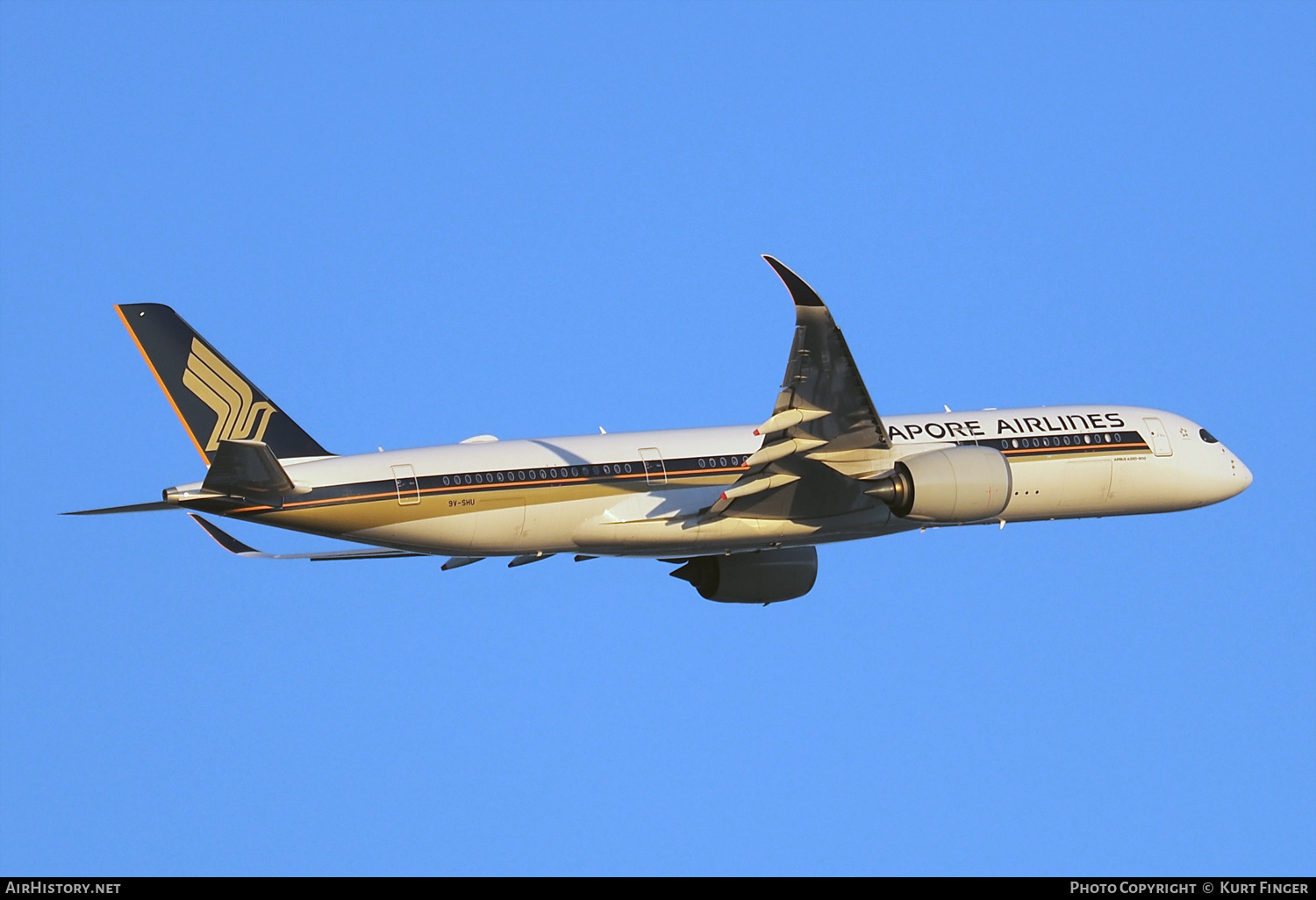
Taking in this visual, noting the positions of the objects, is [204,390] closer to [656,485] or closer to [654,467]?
[654,467]

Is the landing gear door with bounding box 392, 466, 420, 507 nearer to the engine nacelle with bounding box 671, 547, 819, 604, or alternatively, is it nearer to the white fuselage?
the white fuselage

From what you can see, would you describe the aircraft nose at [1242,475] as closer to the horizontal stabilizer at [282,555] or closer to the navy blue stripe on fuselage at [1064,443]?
the navy blue stripe on fuselage at [1064,443]

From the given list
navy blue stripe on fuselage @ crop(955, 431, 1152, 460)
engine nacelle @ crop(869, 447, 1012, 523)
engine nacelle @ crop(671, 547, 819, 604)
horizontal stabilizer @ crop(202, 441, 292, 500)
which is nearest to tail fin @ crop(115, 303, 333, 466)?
horizontal stabilizer @ crop(202, 441, 292, 500)

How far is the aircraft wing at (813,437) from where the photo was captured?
1216 inches

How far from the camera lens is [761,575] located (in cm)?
4081

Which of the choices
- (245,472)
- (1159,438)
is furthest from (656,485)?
(1159,438)

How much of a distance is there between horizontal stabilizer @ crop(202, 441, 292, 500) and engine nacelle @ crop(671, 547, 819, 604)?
12091 millimetres

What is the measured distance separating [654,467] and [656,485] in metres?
0.42

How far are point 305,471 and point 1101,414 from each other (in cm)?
1910

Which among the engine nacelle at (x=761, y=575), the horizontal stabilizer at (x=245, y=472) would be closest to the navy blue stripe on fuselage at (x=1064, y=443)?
the engine nacelle at (x=761, y=575)

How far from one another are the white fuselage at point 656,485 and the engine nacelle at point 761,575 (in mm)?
3555

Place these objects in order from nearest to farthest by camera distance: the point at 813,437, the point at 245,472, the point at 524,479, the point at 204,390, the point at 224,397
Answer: the point at 245,472 → the point at 813,437 → the point at 204,390 → the point at 224,397 → the point at 524,479

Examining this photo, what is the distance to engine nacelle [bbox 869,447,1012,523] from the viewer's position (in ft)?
114

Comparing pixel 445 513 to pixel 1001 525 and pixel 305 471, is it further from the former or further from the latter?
pixel 1001 525
